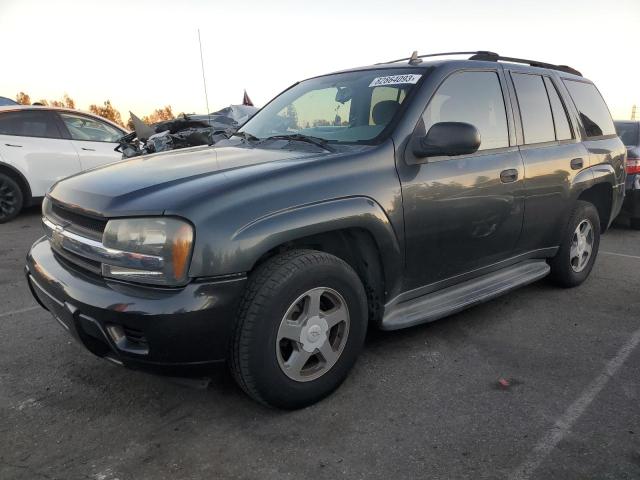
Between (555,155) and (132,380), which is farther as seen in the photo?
(555,155)

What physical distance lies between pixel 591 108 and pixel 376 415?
350 cm

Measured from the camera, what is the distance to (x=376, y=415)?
2445mm

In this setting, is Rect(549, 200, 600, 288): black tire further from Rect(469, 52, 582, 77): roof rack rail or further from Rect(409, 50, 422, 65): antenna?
Rect(409, 50, 422, 65): antenna

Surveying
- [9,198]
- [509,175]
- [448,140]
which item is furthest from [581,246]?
[9,198]

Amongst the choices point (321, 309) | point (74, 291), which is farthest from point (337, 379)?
point (74, 291)

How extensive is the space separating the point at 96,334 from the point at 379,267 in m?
1.43

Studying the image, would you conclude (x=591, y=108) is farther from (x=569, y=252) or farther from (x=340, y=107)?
(x=340, y=107)

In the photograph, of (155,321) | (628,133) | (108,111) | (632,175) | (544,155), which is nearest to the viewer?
(155,321)

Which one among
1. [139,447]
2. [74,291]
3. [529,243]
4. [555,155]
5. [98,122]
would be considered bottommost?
[139,447]

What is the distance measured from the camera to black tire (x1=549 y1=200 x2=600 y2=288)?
403 cm

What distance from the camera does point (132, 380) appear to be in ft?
9.11

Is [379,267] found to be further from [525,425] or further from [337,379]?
[525,425]

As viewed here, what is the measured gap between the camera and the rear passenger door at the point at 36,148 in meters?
7.01

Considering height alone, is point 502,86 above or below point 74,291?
above
